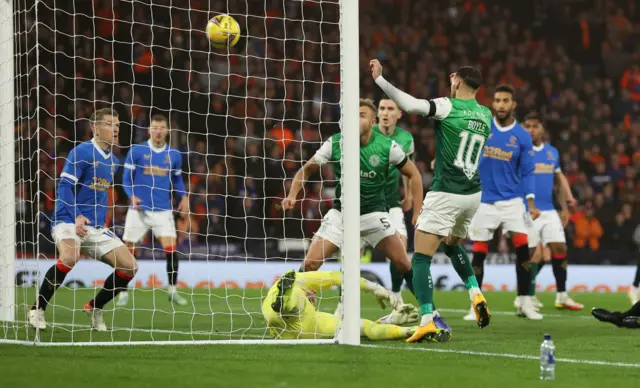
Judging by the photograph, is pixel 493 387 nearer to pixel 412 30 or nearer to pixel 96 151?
pixel 96 151

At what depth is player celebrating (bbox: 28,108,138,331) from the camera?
338 inches

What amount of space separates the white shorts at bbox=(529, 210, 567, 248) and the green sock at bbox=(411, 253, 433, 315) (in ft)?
17.9

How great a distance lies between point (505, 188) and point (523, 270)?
0.93 meters

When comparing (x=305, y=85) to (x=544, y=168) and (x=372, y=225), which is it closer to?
(x=544, y=168)

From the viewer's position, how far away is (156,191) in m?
12.6

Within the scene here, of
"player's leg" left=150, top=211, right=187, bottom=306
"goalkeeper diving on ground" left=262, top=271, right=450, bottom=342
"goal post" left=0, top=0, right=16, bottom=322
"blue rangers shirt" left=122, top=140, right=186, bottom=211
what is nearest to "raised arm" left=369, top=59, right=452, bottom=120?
"goalkeeper diving on ground" left=262, top=271, right=450, bottom=342

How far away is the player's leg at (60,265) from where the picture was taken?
845 centimetres

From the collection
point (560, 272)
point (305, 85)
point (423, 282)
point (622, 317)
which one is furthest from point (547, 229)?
point (305, 85)

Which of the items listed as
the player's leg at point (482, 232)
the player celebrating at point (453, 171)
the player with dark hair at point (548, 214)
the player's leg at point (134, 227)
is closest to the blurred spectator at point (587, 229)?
the player with dark hair at point (548, 214)

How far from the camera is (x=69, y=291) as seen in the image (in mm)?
14344

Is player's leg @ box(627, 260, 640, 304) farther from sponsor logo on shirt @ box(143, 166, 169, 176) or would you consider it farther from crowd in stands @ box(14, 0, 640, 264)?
sponsor logo on shirt @ box(143, 166, 169, 176)

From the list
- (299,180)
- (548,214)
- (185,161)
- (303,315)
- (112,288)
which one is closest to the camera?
(303,315)

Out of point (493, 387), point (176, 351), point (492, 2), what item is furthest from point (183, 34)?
point (493, 387)

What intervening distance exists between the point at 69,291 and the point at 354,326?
26.4ft
